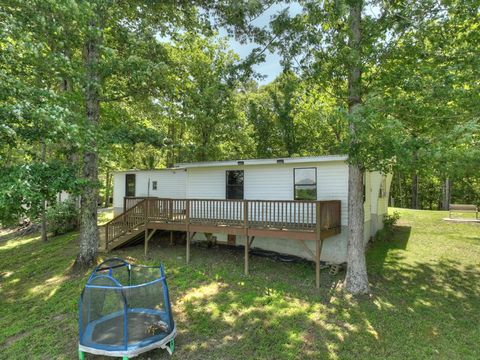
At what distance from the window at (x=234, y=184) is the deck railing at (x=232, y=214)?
106cm

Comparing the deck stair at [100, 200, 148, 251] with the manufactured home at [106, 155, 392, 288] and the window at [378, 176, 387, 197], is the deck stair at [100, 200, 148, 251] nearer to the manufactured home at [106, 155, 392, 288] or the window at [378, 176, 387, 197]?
the manufactured home at [106, 155, 392, 288]

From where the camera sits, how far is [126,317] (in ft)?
15.3

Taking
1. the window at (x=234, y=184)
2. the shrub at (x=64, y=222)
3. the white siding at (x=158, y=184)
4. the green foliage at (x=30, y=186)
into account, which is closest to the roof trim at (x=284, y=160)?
the window at (x=234, y=184)

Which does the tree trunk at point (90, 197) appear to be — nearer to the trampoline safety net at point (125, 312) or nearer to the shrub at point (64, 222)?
the trampoline safety net at point (125, 312)

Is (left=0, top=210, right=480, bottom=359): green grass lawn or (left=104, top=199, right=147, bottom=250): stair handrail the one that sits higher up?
(left=104, top=199, right=147, bottom=250): stair handrail

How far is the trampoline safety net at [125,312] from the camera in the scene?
4.80 metres

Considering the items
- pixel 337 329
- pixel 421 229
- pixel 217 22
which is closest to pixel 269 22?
pixel 217 22

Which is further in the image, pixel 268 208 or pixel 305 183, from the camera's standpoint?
pixel 268 208

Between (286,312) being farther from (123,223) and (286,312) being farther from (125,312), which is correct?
(123,223)

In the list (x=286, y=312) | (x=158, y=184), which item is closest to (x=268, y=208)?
(x=286, y=312)

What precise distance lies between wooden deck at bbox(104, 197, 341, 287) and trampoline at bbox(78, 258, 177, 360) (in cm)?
365

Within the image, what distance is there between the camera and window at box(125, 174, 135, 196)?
15820 mm

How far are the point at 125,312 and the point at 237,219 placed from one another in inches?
224

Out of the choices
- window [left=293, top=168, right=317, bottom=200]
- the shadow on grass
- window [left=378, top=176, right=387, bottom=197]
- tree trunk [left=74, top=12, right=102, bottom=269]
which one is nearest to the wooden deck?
window [left=293, top=168, right=317, bottom=200]
